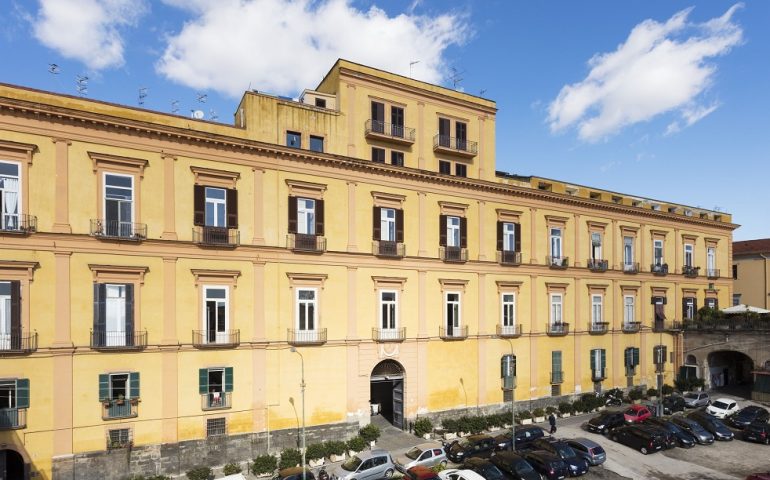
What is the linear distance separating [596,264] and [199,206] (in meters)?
34.2

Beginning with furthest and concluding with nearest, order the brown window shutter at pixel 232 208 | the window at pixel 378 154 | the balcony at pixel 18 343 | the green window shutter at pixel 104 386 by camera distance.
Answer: the window at pixel 378 154
the brown window shutter at pixel 232 208
the green window shutter at pixel 104 386
the balcony at pixel 18 343

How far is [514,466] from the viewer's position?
25.1 m

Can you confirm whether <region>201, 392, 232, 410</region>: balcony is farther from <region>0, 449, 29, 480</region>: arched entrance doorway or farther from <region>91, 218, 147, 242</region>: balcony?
<region>91, 218, 147, 242</region>: balcony

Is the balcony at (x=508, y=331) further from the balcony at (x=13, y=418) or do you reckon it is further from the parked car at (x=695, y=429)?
the balcony at (x=13, y=418)

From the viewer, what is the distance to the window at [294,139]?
30.7 metres

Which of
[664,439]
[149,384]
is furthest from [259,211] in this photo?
[664,439]

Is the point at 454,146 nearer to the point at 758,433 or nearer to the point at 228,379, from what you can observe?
the point at 228,379

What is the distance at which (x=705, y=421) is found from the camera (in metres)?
34.5

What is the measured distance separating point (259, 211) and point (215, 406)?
38.2ft

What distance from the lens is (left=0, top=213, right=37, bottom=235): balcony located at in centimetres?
2330

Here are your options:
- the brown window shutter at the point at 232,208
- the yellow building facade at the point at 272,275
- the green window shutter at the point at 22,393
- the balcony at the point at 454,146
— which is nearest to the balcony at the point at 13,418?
the yellow building facade at the point at 272,275

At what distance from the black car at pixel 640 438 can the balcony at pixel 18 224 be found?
37.2 metres

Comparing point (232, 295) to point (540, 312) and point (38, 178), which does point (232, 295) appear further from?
point (540, 312)

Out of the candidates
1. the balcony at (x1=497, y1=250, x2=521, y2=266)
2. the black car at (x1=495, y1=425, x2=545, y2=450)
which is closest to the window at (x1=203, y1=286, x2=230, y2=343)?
the black car at (x1=495, y1=425, x2=545, y2=450)
